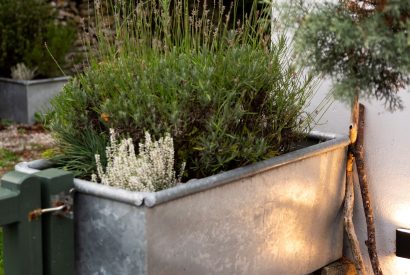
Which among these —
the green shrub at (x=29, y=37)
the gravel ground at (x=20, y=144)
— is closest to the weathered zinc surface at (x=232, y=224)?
the gravel ground at (x=20, y=144)

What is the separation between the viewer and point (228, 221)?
291 cm

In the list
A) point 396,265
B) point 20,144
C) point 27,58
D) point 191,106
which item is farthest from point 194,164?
point 27,58

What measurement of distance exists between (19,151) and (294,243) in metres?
3.36

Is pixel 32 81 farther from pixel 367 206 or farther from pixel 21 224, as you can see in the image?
pixel 21 224

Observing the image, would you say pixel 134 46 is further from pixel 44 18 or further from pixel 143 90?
pixel 44 18

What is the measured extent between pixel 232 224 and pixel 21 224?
805mm

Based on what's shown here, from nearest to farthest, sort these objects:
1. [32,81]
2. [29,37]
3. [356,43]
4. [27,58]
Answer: [356,43]
[32,81]
[27,58]
[29,37]

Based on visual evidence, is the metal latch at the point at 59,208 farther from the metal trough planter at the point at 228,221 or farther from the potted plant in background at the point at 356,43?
the potted plant in background at the point at 356,43

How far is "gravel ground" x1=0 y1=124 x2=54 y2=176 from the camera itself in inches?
229

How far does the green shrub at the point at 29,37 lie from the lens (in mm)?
7277

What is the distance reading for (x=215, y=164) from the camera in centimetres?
297

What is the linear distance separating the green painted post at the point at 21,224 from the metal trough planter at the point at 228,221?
18 cm

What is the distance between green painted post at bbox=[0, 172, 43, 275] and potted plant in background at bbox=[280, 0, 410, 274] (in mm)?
1035

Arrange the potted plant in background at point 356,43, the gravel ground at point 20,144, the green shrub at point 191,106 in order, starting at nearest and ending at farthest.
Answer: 1. the potted plant in background at point 356,43
2. the green shrub at point 191,106
3. the gravel ground at point 20,144
